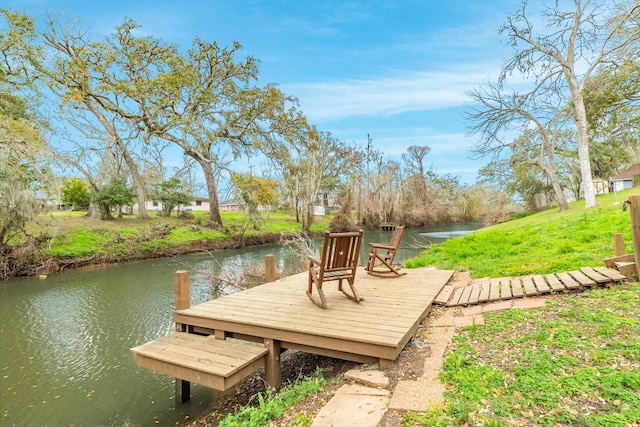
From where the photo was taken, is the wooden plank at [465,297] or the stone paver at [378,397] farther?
the wooden plank at [465,297]

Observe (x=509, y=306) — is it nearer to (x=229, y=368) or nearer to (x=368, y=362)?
(x=368, y=362)

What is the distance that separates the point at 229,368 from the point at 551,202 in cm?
2810

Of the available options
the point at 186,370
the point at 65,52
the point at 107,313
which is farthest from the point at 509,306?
the point at 65,52

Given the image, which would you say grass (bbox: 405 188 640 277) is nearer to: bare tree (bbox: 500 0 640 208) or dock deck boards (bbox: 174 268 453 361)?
dock deck boards (bbox: 174 268 453 361)

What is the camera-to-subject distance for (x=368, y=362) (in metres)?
3.10

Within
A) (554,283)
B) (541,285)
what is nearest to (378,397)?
(541,285)

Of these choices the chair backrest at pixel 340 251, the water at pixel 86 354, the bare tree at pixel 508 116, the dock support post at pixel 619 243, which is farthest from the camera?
the bare tree at pixel 508 116

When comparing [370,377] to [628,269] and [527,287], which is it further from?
[628,269]

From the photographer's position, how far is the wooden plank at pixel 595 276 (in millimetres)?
4230

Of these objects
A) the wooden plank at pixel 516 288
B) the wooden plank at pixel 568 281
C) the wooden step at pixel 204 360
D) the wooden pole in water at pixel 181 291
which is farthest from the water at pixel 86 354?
the wooden plank at pixel 568 281

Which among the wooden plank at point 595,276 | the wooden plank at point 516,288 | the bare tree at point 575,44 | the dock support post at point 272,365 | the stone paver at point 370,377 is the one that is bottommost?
the dock support post at point 272,365

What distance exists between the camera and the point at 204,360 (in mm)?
3316

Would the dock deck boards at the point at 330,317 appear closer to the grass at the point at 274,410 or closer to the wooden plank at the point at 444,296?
the wooden plank at the point at 444,296

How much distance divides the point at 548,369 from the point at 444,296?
8.16ft
